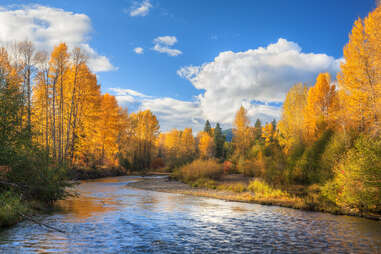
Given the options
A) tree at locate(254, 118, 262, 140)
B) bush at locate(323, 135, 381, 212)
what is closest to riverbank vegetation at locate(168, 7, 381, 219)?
bush at locate(323, 135, 381, 212)

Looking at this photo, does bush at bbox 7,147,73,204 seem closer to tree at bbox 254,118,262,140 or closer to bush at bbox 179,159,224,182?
bush at bbox 179,159,224,182

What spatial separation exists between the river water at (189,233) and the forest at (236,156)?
173 cm

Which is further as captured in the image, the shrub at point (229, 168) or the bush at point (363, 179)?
the shrub at point (229, 168)

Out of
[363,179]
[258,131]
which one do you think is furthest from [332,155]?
[258,131]

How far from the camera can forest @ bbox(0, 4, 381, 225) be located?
45.2 feet

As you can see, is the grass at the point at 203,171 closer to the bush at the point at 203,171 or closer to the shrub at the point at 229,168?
the bush at the point at 203,171

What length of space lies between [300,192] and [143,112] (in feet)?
160

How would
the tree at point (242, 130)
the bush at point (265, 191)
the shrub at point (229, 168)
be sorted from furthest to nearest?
1. the tree at point (242, 130)
2. the shrub at point (229, 168)
3. the bush at point (265, 191)

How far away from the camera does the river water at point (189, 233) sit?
919cm

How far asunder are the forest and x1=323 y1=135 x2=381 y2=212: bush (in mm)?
48

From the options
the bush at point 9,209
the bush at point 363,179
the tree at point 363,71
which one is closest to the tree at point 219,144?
the tree at point 363,71

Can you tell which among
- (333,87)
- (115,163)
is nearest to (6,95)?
(115,163)

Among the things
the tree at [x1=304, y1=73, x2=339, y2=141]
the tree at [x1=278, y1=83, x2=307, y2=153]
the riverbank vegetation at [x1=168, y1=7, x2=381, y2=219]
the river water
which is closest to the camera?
the river water

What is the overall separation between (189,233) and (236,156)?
40.2m
